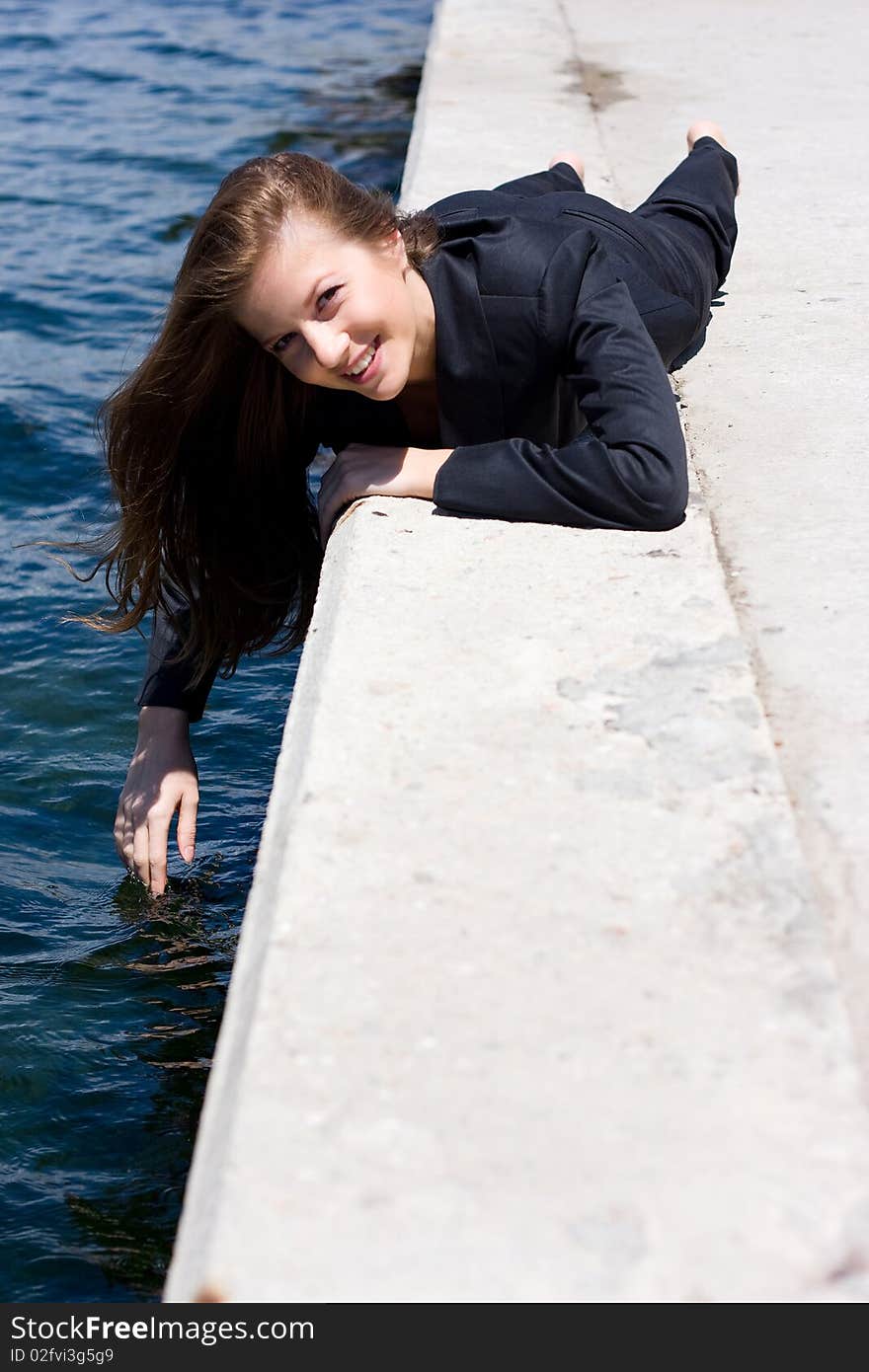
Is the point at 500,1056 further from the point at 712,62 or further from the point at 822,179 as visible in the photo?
the point at 712,62

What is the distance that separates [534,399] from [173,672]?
31.2 inches

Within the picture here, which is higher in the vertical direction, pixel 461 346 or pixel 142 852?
pixel 461 346

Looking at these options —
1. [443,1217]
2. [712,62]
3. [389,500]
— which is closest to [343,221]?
[389,500]

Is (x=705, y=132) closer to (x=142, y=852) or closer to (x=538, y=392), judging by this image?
(x=538, y=392)

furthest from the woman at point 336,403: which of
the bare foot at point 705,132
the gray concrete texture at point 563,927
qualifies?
the bare foot at point 705,132

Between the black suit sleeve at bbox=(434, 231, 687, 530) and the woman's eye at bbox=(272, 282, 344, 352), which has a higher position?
the woman's eye at bbox=(272, 282, 344, 352)

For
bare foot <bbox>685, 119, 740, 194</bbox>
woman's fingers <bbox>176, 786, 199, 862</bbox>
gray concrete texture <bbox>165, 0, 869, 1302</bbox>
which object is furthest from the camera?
bare foot <bbox>685, 119, 740, 194</bbox>

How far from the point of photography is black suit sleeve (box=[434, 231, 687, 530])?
226cm

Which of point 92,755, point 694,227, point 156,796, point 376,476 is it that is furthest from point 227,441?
point 694,227

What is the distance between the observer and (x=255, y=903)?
160 centimetres

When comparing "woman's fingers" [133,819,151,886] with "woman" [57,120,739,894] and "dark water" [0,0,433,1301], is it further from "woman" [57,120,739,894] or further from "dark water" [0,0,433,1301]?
"dark water" [0,0,433,1301]

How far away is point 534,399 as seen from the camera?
2500 millimetres

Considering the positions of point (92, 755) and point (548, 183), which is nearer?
point (92, 755)

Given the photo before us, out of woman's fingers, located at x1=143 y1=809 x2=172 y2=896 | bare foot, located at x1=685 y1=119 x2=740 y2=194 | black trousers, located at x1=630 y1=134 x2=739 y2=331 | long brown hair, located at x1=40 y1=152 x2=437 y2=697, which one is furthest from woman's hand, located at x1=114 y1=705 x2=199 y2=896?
bare foot, located at x1=685 y1=119 x2=740 y2=194
